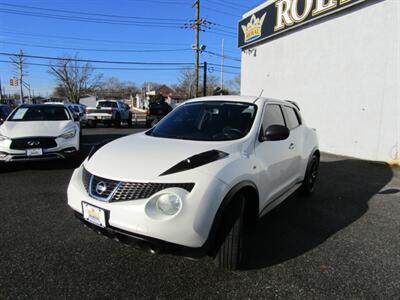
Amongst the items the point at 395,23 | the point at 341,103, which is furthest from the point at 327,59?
the point at 395,23

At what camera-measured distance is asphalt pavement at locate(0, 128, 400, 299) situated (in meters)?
2.65

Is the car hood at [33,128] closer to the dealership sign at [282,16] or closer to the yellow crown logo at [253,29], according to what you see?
the dealership sign at [282,16]

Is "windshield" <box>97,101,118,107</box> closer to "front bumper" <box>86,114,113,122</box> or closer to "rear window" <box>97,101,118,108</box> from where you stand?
"rear window" <box>97,101,118,108</box>

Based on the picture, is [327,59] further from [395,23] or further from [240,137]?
[240,137]

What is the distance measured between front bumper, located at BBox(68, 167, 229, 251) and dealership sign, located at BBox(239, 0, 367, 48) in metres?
9.64

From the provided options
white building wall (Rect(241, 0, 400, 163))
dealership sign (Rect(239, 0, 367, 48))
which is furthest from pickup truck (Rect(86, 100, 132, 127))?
white building wall (Rect(241, 0, 400, 163))

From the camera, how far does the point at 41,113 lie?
309 inches

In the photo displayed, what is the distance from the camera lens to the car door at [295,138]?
14.1 feet

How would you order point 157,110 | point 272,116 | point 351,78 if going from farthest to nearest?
point 157,110, point 351,78, point 272,116

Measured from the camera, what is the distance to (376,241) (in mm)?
3775

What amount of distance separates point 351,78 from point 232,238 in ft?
29.5

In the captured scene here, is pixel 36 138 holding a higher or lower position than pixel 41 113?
lower

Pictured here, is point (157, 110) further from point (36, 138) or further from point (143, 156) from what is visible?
point (143, 156)

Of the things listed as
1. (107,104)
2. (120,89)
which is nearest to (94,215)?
(107,104)
